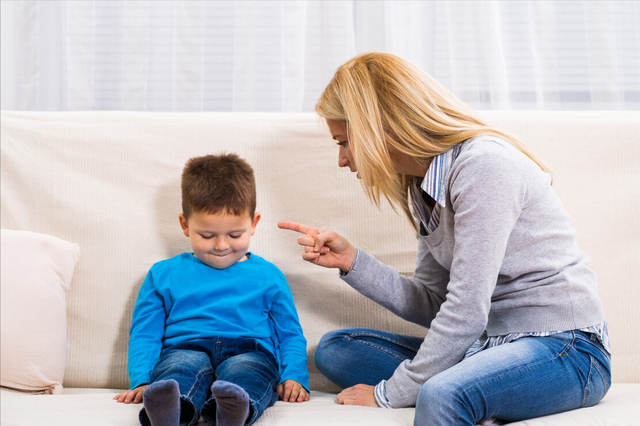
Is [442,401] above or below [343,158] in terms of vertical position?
below

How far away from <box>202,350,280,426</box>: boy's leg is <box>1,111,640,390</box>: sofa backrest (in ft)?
0.77

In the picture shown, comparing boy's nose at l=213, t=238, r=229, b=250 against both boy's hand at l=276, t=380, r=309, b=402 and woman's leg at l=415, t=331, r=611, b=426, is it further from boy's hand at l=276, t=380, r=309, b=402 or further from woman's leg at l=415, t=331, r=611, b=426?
woman's leg at l=415, t=331, r=611, b=426

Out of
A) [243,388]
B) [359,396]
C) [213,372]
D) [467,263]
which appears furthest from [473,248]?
[213,372]

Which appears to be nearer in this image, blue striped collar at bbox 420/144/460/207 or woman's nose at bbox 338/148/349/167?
blue striped collar at bbox 420/144/460/207

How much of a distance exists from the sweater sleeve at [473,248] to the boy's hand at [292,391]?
0.25 m

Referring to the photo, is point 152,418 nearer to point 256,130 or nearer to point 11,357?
point 11,357

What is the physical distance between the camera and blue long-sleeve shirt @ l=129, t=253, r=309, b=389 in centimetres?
120

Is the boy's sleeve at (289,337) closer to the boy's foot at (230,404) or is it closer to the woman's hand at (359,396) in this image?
the woman's hand at (359,396)

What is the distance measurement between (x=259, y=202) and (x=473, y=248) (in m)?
0.62

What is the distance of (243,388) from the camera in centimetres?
98

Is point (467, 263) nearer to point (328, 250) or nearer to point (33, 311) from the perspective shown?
point (328, 250)

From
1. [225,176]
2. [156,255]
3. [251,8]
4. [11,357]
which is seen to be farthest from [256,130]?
[11,357]

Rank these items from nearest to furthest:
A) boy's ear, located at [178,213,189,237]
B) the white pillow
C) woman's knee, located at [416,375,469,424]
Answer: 1. woman's knee, located at [416,375,469,424]
2. the white pillow
3. boy's ear, located at [178,213,189,237]

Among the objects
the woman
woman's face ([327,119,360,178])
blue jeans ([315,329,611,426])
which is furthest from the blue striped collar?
blue jeans ([315,329,611,426])
